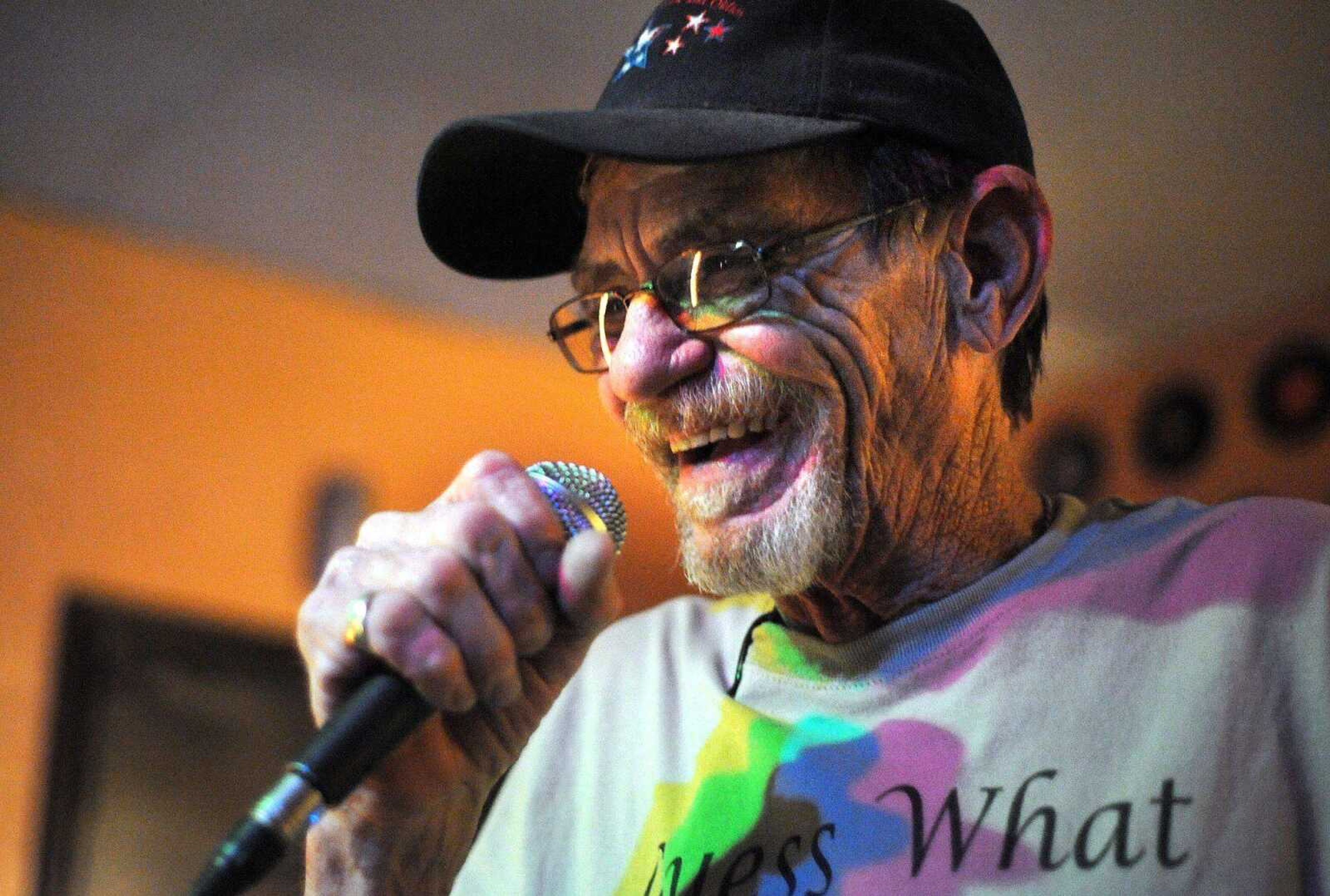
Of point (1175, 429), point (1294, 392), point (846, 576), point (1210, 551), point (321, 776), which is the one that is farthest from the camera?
point (1175, 429)

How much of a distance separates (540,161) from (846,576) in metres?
0.59

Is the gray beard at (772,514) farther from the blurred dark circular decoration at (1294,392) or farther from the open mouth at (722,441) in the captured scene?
the blurred dark circular decoration at (1294,392)

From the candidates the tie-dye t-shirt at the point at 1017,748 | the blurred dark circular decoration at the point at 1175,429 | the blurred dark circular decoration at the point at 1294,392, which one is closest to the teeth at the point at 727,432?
the tie-dye t-shirt at the point at 1017,748

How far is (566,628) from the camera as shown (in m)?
1.01

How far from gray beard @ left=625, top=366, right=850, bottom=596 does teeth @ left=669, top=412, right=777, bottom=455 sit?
1 centimetres

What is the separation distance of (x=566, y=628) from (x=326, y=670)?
0.61 ft

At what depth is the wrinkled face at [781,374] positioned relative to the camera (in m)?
1.24

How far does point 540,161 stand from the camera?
148 centimetres

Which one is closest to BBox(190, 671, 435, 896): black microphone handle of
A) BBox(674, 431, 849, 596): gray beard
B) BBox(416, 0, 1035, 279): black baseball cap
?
BBox(674, 431, 849, 596): gray beard

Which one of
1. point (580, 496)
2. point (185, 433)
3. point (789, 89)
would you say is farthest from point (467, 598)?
point (185, 433)

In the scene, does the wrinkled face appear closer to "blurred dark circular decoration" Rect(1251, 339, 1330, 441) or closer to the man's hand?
the man's hand

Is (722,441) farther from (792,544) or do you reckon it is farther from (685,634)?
(685,634)

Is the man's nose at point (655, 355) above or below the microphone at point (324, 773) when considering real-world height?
above

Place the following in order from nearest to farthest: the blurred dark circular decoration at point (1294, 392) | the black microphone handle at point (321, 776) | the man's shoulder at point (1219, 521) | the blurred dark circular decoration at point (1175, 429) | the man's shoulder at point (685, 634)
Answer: the black microphone handle at point (321, 776) < the man's shoulder at point (1219, 521) < the man's shoulder at point (685, 634) < the blurred dark circular decoration at point (1294, 392) < the blurred dark circular decoration at point (1175, 429)
